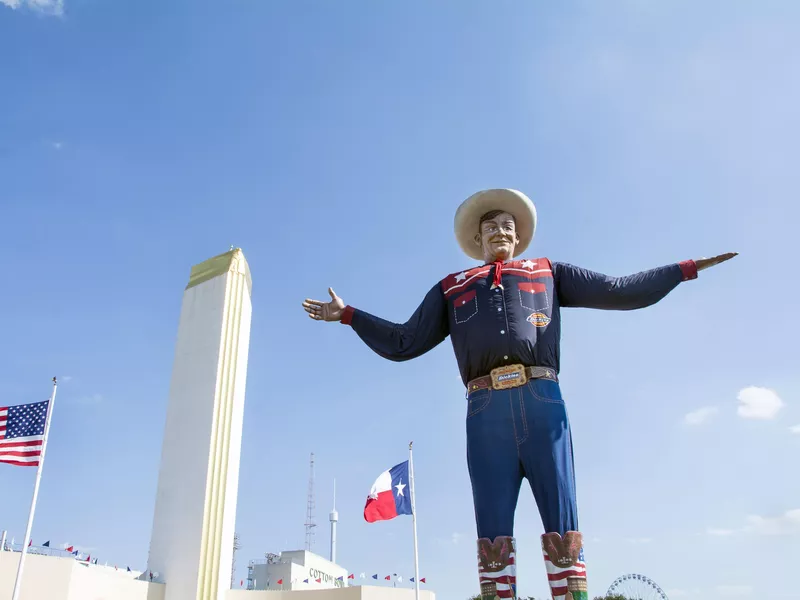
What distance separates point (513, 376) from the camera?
493cm

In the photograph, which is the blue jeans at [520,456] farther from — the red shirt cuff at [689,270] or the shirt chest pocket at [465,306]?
the red shirt cuff at [689,270]

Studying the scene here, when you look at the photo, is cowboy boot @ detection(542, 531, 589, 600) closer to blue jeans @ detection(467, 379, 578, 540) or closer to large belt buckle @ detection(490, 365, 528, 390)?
blue jeans @ detection(467, 379, 578, 540)

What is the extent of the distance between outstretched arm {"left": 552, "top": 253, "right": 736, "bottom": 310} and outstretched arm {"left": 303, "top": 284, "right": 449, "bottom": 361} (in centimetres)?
102

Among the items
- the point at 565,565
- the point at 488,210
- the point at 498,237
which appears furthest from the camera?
the point at 488,210

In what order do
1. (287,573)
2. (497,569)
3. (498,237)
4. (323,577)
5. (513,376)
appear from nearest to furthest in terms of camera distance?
(497,569) < (513,376) < (498,237) < (287,573) < (323,577)

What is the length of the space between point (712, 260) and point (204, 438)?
22.5 m

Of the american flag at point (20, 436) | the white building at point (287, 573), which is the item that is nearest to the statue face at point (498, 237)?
the american flag at point (20, 436)

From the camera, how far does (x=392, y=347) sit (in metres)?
5.62

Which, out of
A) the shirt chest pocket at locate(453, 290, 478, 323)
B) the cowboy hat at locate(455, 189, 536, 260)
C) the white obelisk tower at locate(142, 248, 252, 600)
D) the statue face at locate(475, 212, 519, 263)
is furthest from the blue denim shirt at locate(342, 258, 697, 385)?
the white obelisk tower at locate(142, 248, 252, 600)

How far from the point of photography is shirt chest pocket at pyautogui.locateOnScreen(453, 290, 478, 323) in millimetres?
5375

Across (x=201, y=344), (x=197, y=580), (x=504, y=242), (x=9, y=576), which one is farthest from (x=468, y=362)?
(x=201, y=344)

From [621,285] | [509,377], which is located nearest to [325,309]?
[509,377]

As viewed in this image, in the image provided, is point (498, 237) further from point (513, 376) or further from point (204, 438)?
point (204, 438)

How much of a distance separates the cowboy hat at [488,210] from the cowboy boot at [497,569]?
254cm
